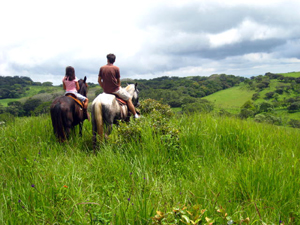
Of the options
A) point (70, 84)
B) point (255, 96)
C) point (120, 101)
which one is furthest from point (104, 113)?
point (255, 96)

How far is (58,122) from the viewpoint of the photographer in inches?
230

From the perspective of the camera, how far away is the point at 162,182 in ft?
11.6

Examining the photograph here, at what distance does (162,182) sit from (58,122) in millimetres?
3936

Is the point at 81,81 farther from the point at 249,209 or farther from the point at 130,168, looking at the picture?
the point at 249,209

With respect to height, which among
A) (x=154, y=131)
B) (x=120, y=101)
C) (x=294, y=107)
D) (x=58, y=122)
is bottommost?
(x=294, y=107)

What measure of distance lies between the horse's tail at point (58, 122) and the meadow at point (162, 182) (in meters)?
0.51

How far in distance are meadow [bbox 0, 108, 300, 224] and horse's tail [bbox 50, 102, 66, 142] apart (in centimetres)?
51

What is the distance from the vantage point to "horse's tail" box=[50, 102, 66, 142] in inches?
230

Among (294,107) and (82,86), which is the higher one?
(82,86)

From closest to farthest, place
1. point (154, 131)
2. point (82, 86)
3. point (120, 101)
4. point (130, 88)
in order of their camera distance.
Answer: point (154, 131) < point (120, 101) < point (82, 86) < point (130, 88)

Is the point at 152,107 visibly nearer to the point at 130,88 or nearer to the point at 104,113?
the point at 130,88

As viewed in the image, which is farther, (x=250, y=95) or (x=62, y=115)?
(x=250, y=95)

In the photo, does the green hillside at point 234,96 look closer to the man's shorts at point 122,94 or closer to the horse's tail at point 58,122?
the man's shorts at point 122,94

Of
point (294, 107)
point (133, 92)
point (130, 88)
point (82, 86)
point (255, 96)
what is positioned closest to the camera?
point (82, 86)
